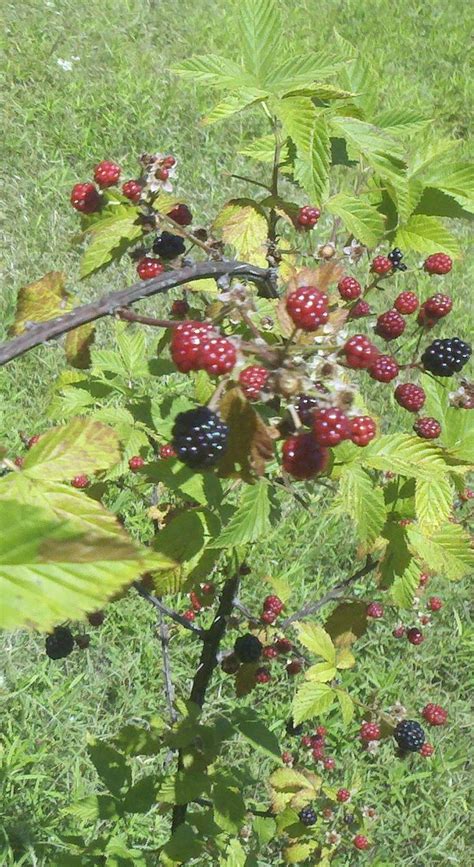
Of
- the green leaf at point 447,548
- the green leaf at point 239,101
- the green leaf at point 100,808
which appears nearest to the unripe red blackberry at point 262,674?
the green leaf at point 100,808

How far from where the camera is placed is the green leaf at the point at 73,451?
91cm

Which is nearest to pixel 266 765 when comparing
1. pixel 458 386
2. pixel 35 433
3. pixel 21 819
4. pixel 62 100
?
pixel 21 819

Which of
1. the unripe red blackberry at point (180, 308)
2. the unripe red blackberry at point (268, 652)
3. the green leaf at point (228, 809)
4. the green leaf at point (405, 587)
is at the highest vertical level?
the unripe red blackberry at point (180, 308)

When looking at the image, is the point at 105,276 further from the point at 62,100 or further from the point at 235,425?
the point at 235,425

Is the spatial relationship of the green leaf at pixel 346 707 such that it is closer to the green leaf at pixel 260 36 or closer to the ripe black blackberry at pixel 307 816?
the ripe black blackberry at pixel 307 816

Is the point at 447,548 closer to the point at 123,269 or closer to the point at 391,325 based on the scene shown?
the point at 391,325

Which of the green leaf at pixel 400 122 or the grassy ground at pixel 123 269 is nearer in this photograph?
the green leaf at pixel 400 122

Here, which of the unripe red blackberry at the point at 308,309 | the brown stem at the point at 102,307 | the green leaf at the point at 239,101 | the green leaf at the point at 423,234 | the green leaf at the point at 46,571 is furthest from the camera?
the green leaf at the point at 423,234

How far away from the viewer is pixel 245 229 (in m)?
1.46

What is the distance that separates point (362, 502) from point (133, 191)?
0.63 meters

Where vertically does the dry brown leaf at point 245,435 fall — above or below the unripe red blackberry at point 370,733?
above

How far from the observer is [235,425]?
3.30 ft

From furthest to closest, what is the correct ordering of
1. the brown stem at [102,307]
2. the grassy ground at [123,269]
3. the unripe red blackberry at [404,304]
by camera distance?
the grassy ground at [123,269], the unripe red blackberry at [404,304], the brown stem at [102,307]

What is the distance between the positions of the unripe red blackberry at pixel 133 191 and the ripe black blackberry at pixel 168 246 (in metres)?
0.08
